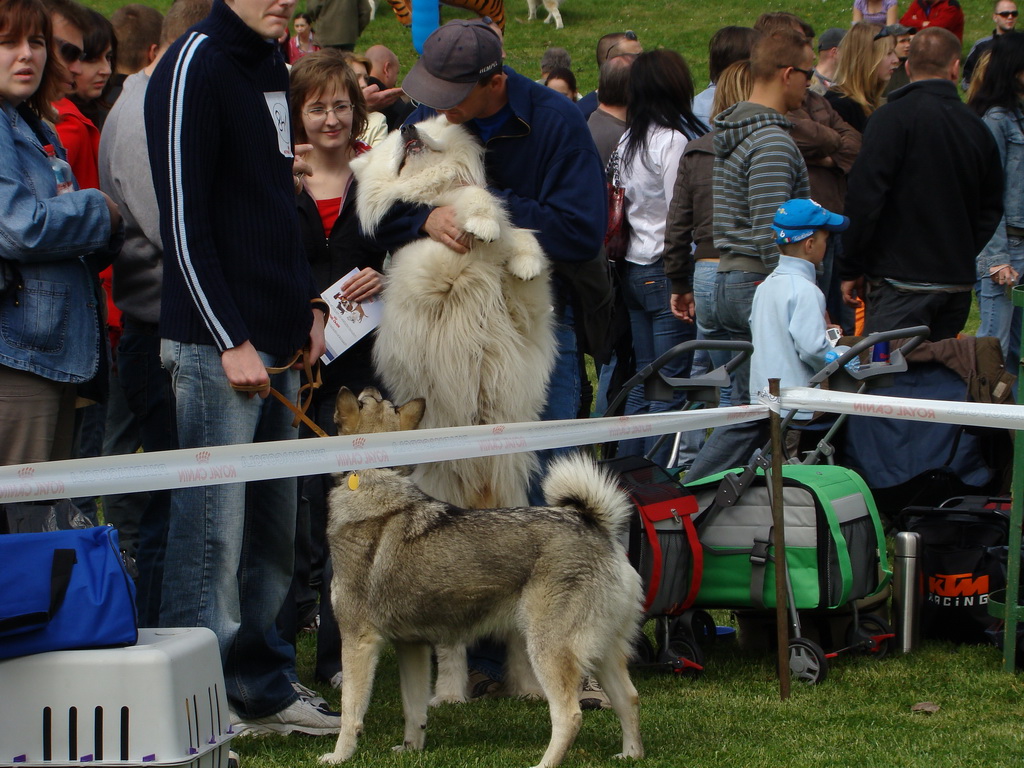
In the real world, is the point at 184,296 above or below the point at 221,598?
above

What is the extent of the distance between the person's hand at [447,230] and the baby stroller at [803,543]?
139 centimetres

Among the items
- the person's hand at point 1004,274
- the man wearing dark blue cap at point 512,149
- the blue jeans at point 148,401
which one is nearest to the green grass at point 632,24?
the person's hand at point 1004,274

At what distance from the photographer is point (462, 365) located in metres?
4.16

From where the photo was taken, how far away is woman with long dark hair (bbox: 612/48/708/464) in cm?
662

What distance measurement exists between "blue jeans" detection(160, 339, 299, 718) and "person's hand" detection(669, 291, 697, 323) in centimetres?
325

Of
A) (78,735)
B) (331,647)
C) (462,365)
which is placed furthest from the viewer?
(331,647)

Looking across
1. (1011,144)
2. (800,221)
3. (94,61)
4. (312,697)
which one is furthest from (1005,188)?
(312,697)

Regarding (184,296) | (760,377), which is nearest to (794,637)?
(760,377)

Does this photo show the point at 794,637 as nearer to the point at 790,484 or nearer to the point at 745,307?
the point at 790,484

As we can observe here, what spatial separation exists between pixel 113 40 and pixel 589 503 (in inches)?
122

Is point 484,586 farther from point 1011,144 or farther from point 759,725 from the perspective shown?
point 1011,144

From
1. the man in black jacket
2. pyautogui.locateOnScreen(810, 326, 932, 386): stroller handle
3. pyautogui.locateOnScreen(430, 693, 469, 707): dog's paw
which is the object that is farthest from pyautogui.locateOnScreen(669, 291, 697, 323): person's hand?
pyautogui.locateOnScreen(430, 693, 469, 707): dog's paw

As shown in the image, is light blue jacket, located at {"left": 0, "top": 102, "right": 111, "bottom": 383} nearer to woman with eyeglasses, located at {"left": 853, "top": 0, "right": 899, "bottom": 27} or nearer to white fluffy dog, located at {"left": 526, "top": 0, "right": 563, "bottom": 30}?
woman with eyeglasses, located at {"left": 853, "top": 0, "right": 899, "bottom": 27}

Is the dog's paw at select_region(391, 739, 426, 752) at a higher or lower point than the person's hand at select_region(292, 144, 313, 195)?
lower
